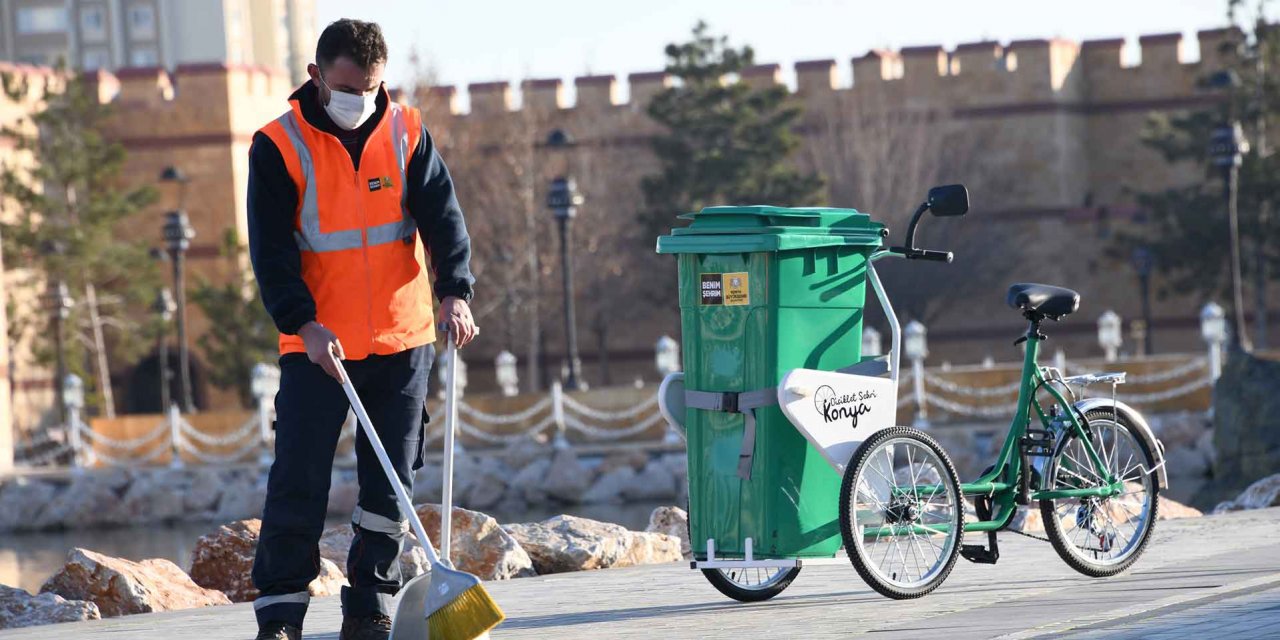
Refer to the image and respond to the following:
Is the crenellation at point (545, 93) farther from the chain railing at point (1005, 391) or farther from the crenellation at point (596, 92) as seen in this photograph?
the chain railing at point (1005, 391)

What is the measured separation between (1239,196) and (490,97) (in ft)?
45.2

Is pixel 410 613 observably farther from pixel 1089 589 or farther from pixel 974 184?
pixel 974 184

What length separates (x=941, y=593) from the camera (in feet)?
20.9

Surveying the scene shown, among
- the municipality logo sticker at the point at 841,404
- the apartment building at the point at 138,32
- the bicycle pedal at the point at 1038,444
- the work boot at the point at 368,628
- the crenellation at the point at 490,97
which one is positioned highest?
the apartment building at the point at 138,32

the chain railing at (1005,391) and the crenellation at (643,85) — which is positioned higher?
the crenellation at (643,85)

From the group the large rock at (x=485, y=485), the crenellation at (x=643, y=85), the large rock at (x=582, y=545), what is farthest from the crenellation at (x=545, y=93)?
the large rock at (x=582, y=545)

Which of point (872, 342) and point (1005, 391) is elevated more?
point (872, 342)

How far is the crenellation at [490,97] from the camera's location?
4134 centimetres

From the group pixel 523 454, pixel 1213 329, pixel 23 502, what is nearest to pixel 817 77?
pixel 523 454

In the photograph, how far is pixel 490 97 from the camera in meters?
41.4

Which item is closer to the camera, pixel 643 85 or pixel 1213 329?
pixel 1213 329

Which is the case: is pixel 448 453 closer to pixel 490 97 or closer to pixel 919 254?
pixel 919 254

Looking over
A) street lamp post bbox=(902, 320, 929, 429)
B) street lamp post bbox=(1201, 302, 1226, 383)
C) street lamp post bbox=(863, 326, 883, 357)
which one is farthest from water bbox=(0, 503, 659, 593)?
street lamp post bbox=(1201, 302, 1226, 383)

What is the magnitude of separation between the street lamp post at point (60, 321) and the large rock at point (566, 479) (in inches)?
301
